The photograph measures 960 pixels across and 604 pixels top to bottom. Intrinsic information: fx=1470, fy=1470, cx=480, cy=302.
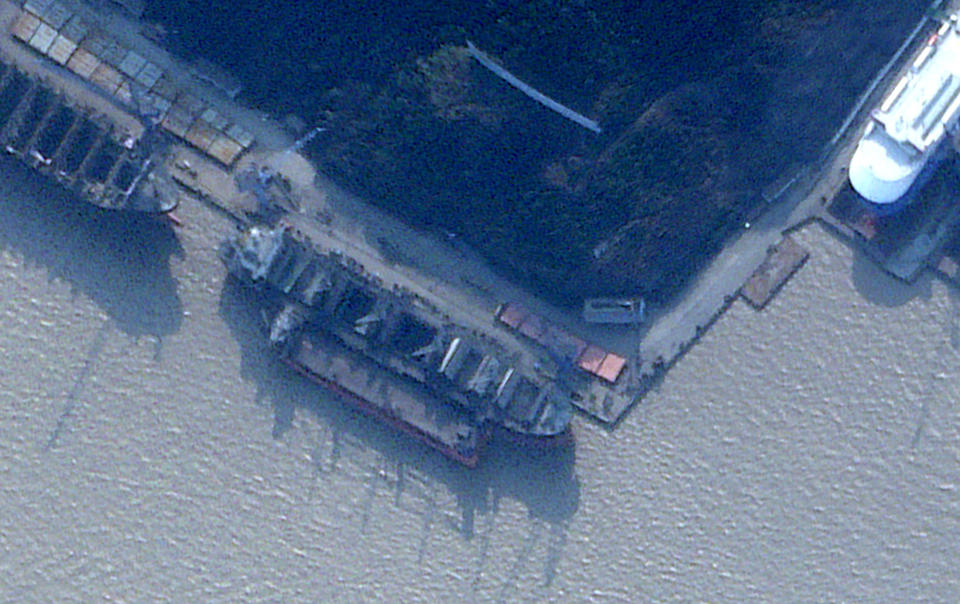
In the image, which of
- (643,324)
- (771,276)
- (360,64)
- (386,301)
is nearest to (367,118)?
(360,64)

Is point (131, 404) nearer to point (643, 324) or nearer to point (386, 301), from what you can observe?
point (386, 301)

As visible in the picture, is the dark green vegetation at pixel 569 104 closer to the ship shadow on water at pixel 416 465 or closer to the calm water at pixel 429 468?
the calm water at pixel 429 468

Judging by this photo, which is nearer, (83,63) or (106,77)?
(106,77)

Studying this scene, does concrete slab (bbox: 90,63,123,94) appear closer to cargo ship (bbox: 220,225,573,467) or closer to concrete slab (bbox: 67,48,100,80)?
concrete slab (bbox: 67,48,100,80)

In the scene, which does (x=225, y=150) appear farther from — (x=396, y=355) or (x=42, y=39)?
(x=396, y=355)

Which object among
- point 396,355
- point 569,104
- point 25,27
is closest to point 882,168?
point 569,104

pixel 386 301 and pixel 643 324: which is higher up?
pixel 643 324

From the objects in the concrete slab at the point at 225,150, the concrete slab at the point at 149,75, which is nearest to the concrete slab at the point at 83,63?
the concrete slab at the point at 149,75
